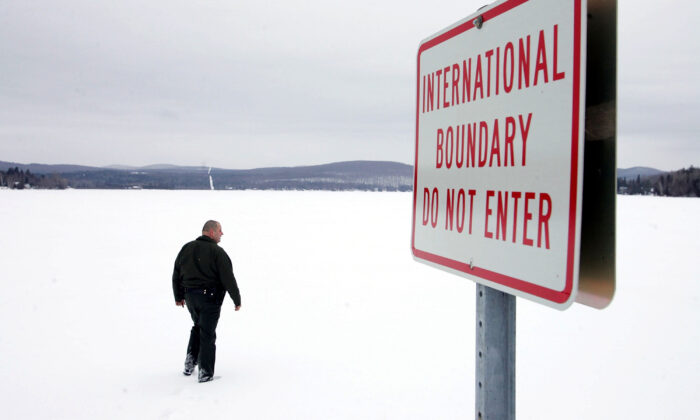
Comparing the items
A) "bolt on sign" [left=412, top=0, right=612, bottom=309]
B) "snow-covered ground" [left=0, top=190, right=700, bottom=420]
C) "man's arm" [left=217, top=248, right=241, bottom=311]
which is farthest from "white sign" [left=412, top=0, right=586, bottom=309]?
"man's arm" [left=217, top=248, right=241, bottom=311]

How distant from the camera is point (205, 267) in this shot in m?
5.41

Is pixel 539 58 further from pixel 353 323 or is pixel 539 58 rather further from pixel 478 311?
pixel 353 323

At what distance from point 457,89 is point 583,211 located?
0.59 metres

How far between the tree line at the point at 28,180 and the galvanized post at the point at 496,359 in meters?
121

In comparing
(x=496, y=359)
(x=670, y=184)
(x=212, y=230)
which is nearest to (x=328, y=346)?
(x=212, y=230)

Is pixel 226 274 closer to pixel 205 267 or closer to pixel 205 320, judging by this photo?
pixel 205 267

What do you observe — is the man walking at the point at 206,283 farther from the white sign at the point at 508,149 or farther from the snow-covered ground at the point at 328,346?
the white sign at the point at 508,149

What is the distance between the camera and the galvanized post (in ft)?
4.00

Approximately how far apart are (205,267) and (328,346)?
2160mm

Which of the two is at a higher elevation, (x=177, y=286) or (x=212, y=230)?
(x=212, y=230)

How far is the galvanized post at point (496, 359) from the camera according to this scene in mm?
1218

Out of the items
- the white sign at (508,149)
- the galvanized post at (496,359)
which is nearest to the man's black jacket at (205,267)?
the white sign at (508,149)

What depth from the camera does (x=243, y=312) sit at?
8352 mm

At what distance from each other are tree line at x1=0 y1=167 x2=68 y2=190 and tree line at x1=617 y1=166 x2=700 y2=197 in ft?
385
